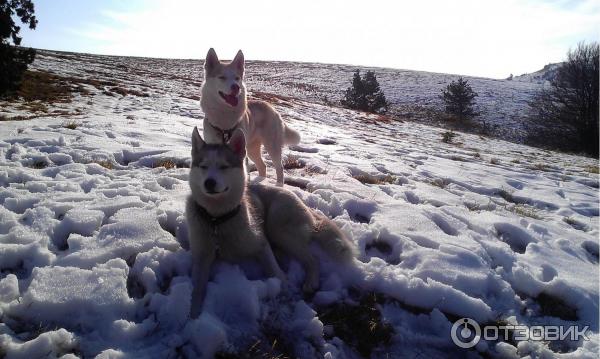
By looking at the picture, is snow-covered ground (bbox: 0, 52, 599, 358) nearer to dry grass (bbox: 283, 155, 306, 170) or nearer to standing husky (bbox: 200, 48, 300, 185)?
standing husky (bbox: 200, 48, 300, 185)

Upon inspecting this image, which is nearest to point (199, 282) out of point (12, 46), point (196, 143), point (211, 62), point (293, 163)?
point (196, 143)

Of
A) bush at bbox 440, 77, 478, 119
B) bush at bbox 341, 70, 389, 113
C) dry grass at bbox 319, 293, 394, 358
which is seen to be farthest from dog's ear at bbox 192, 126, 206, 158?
bush at bbox 440, 77, 478, 119

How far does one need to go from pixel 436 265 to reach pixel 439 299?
50cm

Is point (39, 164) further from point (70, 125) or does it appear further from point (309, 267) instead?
point (309, 267)

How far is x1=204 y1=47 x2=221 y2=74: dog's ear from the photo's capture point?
609 centimetres

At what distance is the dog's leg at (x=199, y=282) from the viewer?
9.33 ft

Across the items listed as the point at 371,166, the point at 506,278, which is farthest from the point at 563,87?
the point at 506,278

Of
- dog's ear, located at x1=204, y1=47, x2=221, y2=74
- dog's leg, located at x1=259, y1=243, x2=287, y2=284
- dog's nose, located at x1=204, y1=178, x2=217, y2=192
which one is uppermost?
dog's ear, located at x1=204, y1=47, x2=221, y2=74

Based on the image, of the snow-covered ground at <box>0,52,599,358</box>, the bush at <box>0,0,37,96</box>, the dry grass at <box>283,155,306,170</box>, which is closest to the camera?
the snow-covered ground at <box>0,52,599,358</box>

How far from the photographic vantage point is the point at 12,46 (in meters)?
13.4

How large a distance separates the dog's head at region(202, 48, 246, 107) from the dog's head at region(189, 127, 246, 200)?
2195 mm

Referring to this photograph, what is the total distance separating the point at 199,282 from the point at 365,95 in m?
31.9

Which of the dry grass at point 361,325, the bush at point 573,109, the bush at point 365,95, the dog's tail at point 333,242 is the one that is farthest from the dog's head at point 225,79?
the bush at point 573,109

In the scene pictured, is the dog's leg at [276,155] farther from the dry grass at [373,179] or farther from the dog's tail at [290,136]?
the dry grass at [373,179]
